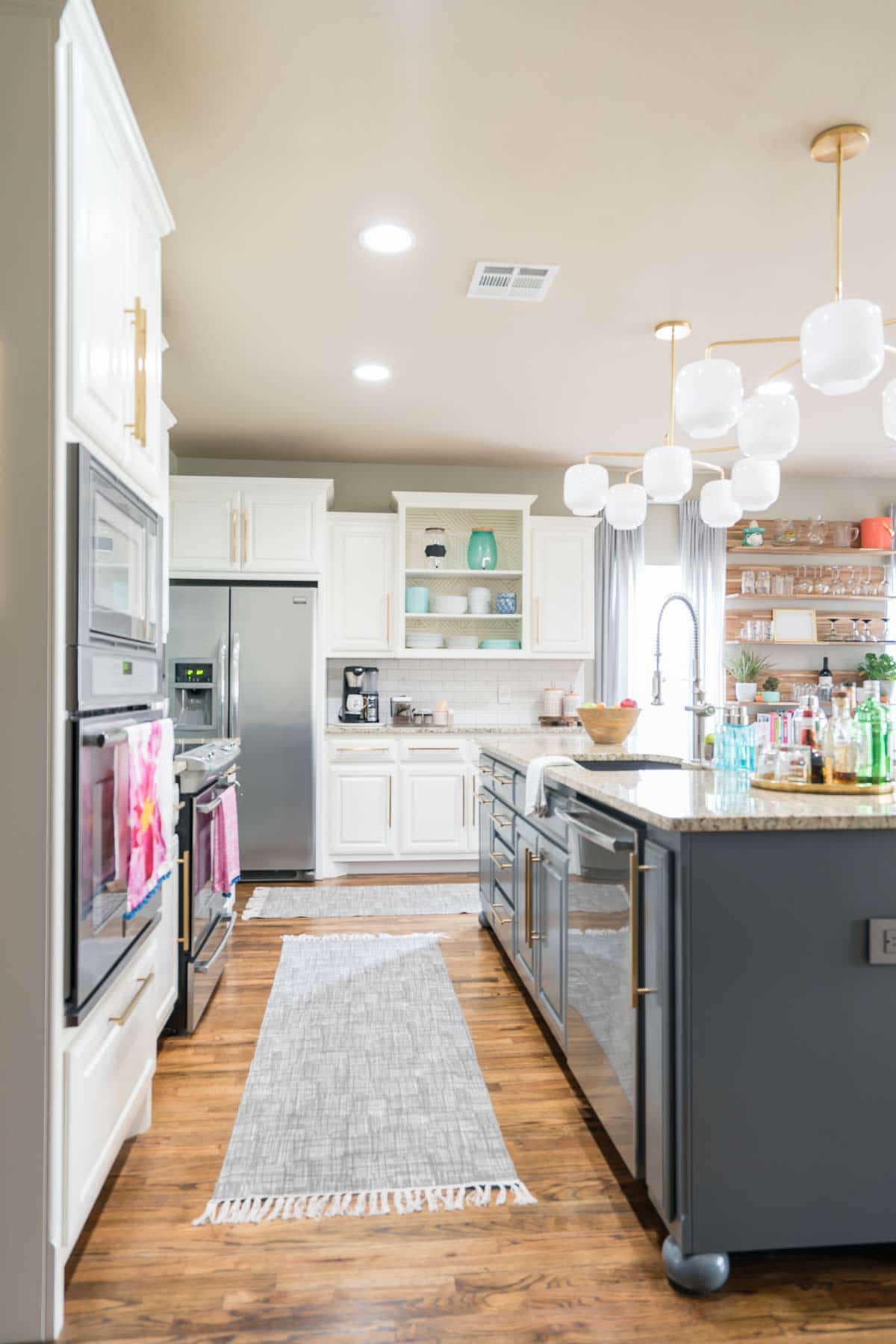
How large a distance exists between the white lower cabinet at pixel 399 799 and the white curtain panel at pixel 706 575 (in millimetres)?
2093

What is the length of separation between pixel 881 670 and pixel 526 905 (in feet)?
14.4

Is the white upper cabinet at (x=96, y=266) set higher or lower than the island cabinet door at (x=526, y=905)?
higher

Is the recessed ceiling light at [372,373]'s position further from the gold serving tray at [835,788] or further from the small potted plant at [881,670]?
the small potted plant at [881,670]

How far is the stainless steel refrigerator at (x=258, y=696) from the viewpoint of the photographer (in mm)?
5242

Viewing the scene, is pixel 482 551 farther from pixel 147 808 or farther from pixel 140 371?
pixel 147 808

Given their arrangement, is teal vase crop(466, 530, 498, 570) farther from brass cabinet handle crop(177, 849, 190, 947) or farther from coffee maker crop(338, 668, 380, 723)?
brass cabinet handle crop(177, 849, 190, 947)

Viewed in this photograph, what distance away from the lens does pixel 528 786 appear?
110 inches

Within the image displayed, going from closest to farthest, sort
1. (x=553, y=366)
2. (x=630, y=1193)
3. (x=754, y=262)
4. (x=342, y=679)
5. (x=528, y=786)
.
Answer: (x=630, y=1193)
(x=528, y=786)
(x=754, y=262)
(x=553, y=366)
(x=342, y=679)

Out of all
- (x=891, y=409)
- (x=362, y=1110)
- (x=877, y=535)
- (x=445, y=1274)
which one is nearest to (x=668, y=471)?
(x=891, y=409)

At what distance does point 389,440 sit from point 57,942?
4.43m

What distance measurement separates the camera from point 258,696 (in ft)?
17.3

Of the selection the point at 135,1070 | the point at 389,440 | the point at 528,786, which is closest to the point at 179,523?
the point at 389,440

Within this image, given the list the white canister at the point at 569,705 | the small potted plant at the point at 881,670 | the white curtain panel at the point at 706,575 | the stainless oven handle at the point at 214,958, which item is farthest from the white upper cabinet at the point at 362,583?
the small potted plant at the point at 881,670

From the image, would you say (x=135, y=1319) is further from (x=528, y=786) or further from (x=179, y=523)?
(x=179, y=523)
